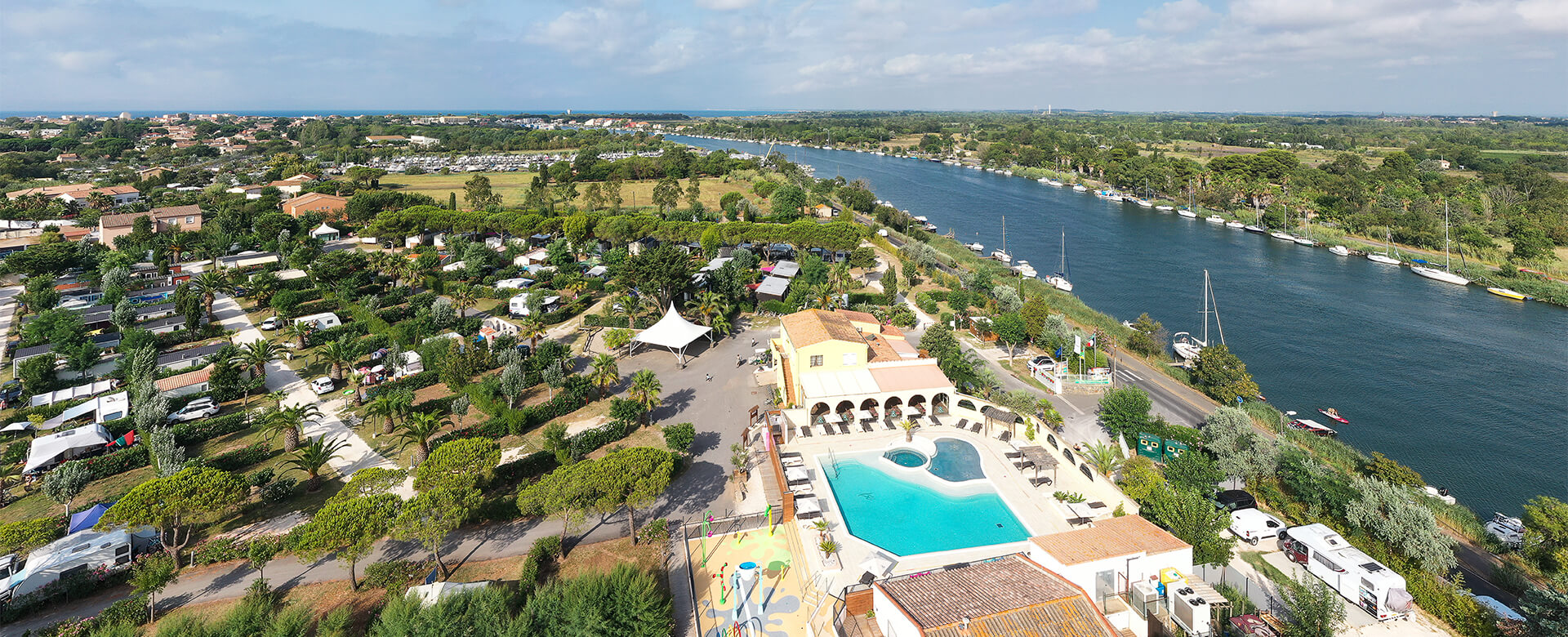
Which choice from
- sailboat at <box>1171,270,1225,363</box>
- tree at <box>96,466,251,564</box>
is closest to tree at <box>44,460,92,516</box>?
tree at <box>96,466,251,564</box>

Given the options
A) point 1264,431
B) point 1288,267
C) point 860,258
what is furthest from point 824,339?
point 1288,267

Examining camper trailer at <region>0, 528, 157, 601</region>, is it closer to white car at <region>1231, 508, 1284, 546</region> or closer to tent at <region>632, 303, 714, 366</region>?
tent at <region>632, 303, 714, 366</region>

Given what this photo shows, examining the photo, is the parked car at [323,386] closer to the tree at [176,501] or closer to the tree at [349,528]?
the tree at [176,501]

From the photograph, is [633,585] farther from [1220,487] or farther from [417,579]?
[1220,487]

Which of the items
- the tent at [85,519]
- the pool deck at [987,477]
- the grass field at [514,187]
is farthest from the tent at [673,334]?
the grass field at [514,187]

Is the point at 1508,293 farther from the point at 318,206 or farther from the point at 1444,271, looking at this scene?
the point at 318,206
